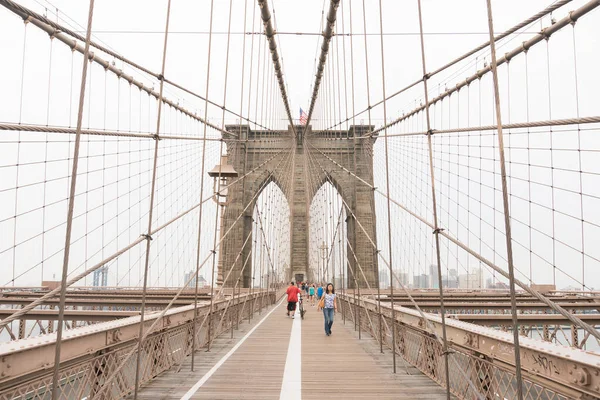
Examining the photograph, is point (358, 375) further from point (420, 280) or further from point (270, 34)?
point (420, 280)

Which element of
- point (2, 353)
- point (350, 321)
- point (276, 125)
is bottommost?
point (350, 321)

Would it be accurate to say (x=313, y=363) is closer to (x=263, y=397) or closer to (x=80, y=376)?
(x=263, y=397)

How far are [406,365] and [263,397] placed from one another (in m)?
1.88

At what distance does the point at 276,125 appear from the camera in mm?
28031

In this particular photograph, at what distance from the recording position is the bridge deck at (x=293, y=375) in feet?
11.7

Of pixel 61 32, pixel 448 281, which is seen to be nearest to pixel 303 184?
pixel 448 281

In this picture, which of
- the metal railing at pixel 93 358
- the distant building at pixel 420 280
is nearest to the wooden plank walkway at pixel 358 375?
the metal railing at pixel 93 358

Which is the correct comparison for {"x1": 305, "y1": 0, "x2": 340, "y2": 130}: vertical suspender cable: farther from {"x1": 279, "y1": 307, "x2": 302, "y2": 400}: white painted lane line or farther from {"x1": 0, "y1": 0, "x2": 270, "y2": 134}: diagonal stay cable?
{"x1": 279, "y1": 307, "x2": 302, "y2": 400}: white painted lane line

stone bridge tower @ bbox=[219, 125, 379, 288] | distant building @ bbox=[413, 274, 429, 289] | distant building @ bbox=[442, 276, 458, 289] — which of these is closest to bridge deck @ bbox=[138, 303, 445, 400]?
distant building @ bbox=[442, 276, 458, 289]

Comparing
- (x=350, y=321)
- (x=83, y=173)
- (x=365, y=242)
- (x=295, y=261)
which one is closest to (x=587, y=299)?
(x=350, y=321)

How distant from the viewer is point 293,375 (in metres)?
4.33

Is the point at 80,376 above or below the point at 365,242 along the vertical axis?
below

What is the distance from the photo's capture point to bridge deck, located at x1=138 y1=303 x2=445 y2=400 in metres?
3.58

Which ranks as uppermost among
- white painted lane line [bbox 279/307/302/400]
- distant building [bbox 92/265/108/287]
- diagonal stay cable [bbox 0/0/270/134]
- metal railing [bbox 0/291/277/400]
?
diagonal stay cable [bbox 0/0/270/134]
